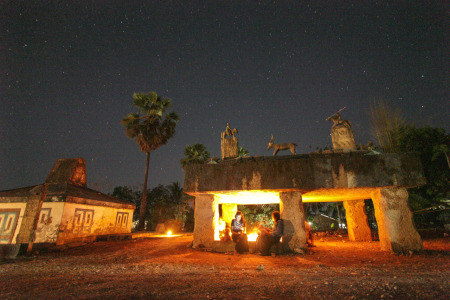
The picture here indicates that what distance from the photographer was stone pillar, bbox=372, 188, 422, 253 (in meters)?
7.04

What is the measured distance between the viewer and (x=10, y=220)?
34.7 ft

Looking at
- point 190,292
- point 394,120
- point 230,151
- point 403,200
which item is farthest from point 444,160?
point 190,292

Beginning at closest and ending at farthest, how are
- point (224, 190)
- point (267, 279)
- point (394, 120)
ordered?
1. point (267, 279)
2. point (224, 190)
3. point (394, 120)

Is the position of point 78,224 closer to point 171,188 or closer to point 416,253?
point 416,253

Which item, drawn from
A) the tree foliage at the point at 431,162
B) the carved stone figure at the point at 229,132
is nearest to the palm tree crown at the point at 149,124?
the carved stone figure at the point at 229,132

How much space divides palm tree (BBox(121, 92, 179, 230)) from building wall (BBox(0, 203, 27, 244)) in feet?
36.0

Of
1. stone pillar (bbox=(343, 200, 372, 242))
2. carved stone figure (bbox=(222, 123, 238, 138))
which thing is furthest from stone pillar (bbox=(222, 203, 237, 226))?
stone pillar (bbox=(343, 200, 372, 242))

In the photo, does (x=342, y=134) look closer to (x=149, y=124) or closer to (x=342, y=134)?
(x=342, y=134)

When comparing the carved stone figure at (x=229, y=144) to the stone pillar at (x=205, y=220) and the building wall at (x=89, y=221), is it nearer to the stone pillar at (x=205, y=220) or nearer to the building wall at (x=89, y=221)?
the stone pillar at (x=205, y=220)

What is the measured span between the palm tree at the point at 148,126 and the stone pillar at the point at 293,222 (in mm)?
16295

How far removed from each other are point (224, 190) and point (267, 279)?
12.7ft

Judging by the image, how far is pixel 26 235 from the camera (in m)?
8.46

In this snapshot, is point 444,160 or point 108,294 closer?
point 108,294

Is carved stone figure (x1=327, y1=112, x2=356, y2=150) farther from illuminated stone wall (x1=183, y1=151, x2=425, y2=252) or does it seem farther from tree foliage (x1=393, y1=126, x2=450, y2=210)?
tree foliage (x1=393, y1=126, x2=450, y2=210)
